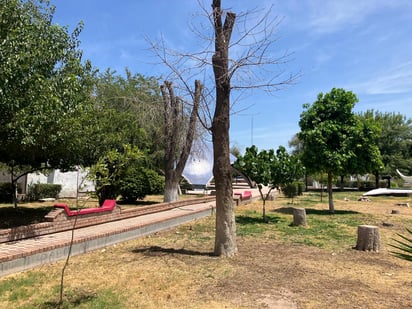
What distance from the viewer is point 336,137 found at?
16656 mm

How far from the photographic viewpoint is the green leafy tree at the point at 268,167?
519 inches

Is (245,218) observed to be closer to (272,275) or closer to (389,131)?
(272,275)

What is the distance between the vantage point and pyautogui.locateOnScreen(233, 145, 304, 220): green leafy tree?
43.3 ft

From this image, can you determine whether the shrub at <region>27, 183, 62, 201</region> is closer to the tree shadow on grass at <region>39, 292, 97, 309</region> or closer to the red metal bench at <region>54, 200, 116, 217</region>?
the red metal bench at <region>54, 200, 116, 217</region>

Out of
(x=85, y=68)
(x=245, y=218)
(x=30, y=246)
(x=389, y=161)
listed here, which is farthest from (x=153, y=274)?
(x=389, y=161)

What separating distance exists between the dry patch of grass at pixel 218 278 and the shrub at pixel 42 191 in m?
13.2

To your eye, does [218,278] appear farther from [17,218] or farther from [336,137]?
[336,137]

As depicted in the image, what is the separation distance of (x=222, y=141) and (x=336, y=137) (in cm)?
1060

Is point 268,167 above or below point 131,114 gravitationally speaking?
below

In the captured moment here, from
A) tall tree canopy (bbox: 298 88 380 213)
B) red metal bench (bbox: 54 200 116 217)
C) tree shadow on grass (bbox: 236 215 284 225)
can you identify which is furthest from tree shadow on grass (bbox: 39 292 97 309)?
tall tree canopy (bbox: 298 88 380 213)

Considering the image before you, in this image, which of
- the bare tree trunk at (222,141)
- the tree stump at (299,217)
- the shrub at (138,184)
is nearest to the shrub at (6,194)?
the shrub at (138,184)

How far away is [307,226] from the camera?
12.4 metres

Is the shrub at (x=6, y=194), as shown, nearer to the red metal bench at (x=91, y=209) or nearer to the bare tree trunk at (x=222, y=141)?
the red metal bench at (x=91, y=209)

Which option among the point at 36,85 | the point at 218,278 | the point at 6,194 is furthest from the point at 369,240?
the point at 6,194
